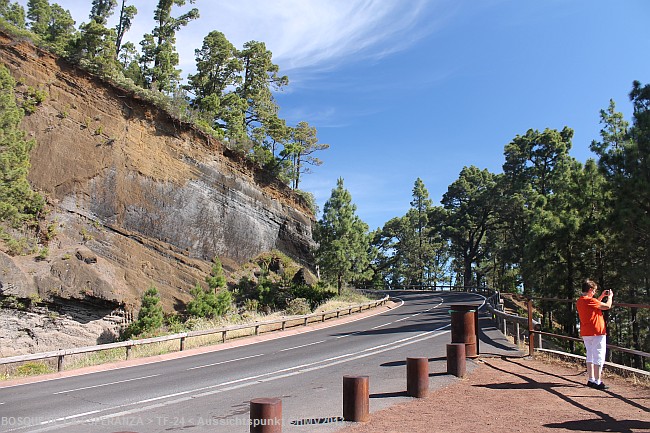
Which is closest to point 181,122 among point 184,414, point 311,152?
point 311,152

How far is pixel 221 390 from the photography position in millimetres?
9484

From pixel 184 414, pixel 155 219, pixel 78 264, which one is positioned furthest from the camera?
pixel 155 219

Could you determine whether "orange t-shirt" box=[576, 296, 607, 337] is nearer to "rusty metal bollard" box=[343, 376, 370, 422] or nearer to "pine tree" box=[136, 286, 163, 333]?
"rusty metal bollard" box=[343, 376, 370, 422]

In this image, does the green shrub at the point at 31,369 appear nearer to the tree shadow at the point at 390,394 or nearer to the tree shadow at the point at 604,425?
the tree shadow at the point at 390,394

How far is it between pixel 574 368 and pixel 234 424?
7466 millimetres

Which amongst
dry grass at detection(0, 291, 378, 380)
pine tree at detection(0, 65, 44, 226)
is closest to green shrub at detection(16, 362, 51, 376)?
dry grass at detection(0, 291, 378, 380)

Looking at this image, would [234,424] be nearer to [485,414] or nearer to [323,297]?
[485,414]

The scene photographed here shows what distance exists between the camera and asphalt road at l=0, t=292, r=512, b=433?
23.4 ft

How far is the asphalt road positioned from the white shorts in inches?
101

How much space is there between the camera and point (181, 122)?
110 ft

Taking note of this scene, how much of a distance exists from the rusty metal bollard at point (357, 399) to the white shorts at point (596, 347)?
405 cm

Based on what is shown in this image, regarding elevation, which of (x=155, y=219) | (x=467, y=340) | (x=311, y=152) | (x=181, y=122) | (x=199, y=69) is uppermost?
(x=199, y=69)

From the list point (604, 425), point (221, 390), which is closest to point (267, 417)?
point (604, 425)

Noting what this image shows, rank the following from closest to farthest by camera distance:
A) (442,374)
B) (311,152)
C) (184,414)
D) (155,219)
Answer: (184,414) → (442,374) → (155,219) → (311,152)
